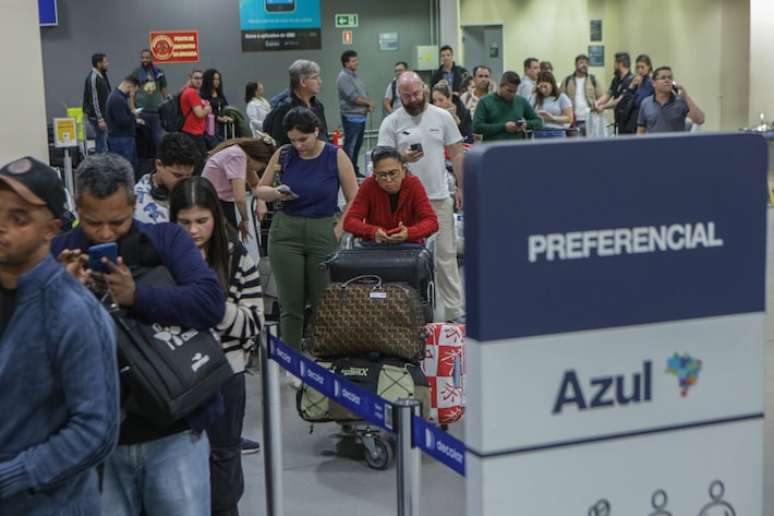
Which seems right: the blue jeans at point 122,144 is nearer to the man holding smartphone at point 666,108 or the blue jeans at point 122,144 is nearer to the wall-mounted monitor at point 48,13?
the wall-mounted monitor at point 48,13

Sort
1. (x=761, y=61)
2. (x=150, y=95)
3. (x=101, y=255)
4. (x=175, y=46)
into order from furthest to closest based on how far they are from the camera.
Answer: (x=175, y=46), (x=761, y=61), (x=150, y=95), (x=101, y=255)

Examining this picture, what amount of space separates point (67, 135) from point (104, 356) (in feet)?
36.0

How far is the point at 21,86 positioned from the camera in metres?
10.9

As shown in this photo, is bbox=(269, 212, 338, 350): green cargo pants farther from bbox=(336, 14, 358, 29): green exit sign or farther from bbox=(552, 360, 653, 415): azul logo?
bbox=(336, 14, 358, 29): green exit sign

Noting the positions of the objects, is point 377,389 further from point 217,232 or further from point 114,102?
point 114,102

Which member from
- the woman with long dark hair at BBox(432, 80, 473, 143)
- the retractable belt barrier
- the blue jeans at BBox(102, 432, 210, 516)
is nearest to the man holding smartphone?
the woman with long dark hair at BBox(432, 80, 473, 143)

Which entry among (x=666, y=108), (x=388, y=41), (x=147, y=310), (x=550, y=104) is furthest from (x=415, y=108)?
(x=388, y=41)

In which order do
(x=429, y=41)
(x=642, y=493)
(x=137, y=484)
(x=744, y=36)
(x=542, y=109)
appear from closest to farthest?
(x=642, y=493)
(x=137, y=484)
(x=542, y=109)
(x=744, y=36)
(x=429, y=41)

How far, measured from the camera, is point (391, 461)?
6016 mm

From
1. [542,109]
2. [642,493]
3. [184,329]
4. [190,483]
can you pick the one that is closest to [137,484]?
[190,483]

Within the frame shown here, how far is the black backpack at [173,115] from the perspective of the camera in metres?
17.2

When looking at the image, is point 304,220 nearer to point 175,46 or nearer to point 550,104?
point 550,104

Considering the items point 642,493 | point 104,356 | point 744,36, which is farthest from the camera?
point 744,36

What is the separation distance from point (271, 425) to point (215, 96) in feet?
48.0
